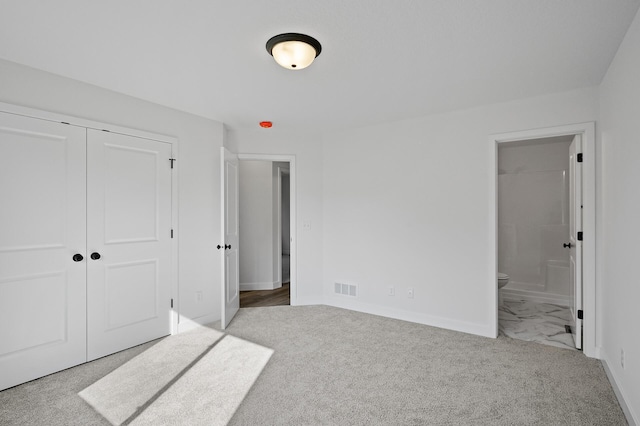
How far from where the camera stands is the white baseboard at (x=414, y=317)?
3.52 m

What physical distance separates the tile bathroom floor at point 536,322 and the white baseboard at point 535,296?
0.54 feet

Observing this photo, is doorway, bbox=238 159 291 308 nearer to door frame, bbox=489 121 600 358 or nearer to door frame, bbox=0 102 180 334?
door frame, bbox=0 102 180 334

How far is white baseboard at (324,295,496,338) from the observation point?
139 inches

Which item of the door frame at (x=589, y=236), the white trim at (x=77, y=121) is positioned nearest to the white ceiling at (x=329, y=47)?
the white trim at (x=77, y=121)

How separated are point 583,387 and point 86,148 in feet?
14.6

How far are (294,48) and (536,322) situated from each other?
4075 mm

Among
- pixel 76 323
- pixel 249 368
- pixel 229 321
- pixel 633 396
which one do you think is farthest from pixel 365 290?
pixel 76 323

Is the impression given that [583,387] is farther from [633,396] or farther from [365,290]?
[365,290]

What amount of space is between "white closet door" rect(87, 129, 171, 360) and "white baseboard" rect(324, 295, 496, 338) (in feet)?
7.13

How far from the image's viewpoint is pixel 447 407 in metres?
2.20

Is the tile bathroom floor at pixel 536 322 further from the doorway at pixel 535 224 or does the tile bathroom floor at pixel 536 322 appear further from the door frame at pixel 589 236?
the door frame at pixel 589 236

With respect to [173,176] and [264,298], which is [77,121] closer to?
[173,176]

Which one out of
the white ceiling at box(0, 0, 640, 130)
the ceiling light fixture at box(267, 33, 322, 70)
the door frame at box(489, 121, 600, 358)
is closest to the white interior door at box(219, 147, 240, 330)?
the white ceiling at box(0, 0, 640, 130)

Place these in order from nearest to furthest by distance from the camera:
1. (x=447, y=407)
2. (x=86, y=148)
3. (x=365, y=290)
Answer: (x=447, y=407) → (x=86, y=148) → (x=365, y=290)
